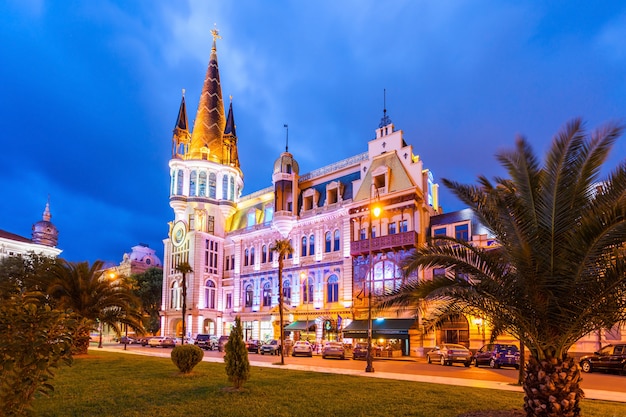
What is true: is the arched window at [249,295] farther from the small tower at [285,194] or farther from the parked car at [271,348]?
the parked car at [271,348]

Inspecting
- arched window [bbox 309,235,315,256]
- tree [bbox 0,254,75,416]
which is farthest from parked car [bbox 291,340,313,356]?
tree [bbox 0,254,75,416]

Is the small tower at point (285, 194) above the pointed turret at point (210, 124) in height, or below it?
below

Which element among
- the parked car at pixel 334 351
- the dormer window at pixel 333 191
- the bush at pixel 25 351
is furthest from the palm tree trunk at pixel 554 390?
the dormer window at pixel 333 191

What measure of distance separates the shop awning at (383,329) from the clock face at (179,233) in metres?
28.0

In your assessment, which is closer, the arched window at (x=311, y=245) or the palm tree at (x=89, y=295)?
the palm tree at (x=89, y=295)

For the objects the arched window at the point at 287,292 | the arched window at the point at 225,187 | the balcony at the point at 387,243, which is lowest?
the arched window at the point at 287,292

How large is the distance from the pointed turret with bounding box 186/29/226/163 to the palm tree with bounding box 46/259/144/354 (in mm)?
A: 34234

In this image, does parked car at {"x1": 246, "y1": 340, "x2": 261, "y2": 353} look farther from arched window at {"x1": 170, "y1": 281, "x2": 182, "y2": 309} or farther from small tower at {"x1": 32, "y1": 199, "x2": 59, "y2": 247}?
small tower at {"x1": 32, "y1": 199, "x2": 59, "y2": 247}

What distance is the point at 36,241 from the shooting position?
93.9 meters

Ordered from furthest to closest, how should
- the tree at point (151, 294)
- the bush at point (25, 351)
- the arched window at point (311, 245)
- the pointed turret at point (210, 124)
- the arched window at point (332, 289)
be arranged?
the tree at point (151, 294) → the pointed turret at point (210, 124) → the arched window at point (311, 245) → the arched window at point (332, 289) → the bush at point (25, 351)

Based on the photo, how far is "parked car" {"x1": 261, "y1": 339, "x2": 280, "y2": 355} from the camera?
133 feet

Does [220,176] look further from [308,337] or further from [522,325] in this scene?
[522,325]

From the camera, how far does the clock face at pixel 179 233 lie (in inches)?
2386

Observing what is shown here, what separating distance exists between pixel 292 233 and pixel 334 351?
18837mm
